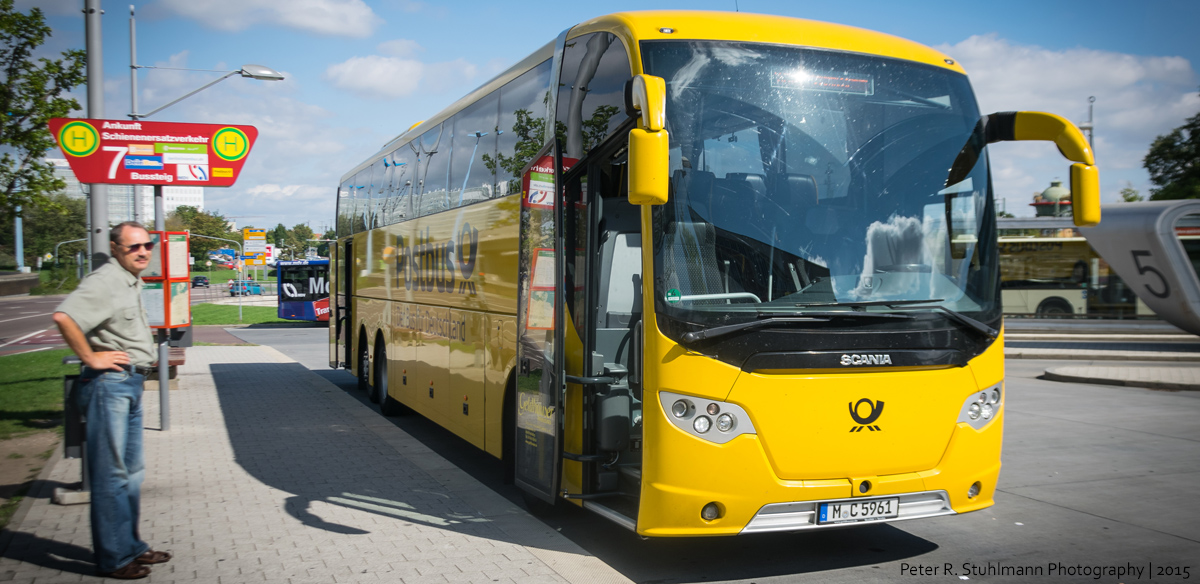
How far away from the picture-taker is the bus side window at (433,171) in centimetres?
945

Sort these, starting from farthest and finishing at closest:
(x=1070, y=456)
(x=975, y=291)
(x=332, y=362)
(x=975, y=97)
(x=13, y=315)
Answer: (x=13, y=315)
(x=332, y=362)
(x=1070, y=456)
(x=975, y=97)
(x=975, y=291)

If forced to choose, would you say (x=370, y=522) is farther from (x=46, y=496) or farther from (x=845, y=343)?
(x=845, y=343)

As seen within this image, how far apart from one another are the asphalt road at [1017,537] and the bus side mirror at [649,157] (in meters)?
2.37

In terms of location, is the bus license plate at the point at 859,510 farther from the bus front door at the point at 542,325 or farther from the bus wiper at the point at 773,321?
the bus front door at the point at 542,325

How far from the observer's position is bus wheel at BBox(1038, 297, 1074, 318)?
29.2 m

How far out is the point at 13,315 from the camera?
4294cm

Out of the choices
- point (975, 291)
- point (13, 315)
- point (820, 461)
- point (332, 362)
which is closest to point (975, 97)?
point (975, 291)

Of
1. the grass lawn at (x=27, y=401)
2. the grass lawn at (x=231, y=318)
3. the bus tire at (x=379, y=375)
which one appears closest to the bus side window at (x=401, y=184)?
the bus tire at (x=379, y=375)

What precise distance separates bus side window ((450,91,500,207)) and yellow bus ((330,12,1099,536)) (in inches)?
66.4

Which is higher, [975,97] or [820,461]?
[975,97]

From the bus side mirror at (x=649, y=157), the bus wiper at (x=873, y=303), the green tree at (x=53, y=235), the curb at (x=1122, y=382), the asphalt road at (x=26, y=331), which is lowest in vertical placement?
the asphalt road at (x=26, y=331)

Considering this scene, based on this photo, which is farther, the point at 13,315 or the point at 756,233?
the point at 13,315

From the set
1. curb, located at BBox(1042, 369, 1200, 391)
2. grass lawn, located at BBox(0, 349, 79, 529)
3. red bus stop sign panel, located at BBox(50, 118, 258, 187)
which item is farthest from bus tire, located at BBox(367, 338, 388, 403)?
curb, located at BBox(1042, 369, 1200, 391)

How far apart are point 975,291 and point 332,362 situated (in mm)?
13237
